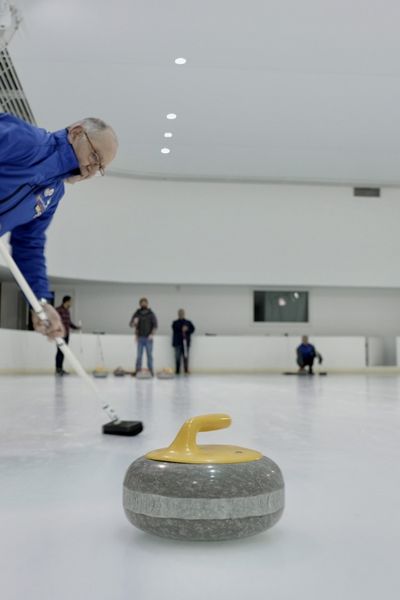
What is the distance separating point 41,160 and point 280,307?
18603 millimetres

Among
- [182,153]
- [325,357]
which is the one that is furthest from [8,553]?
[325,357]

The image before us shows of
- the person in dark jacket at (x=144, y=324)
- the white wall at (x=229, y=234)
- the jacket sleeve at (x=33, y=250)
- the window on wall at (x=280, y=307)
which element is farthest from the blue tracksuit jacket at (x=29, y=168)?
the window on wall at (x=280, y=307)

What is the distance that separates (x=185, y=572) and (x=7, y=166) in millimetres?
1618

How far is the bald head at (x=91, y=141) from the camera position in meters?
2.45

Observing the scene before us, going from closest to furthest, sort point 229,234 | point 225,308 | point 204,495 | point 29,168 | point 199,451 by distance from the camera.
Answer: point 204,495, point 199,451, point 29,168, point 229,234, point 225,308

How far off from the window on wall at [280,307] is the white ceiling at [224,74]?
16.5ft

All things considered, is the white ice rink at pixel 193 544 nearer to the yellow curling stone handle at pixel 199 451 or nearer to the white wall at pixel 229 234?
the yellow curling stone handle at pixel 199 451

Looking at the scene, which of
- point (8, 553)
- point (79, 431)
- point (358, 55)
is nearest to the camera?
point (8, 553)

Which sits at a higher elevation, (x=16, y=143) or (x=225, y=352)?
(x=16, y=143)

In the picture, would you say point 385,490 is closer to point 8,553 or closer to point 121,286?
point 8,553

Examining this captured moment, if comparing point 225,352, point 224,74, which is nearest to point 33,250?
point 224,74

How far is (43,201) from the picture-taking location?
2684 mm

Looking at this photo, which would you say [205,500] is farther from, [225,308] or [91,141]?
[225,308]

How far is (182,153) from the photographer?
16812 mm
